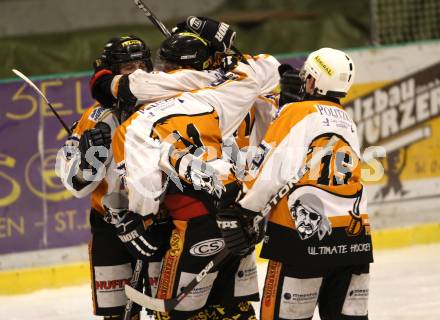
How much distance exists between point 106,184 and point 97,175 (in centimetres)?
6

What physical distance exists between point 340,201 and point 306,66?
0.48 m

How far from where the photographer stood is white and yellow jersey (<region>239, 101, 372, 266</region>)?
349cm

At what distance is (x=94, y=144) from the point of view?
3852mm

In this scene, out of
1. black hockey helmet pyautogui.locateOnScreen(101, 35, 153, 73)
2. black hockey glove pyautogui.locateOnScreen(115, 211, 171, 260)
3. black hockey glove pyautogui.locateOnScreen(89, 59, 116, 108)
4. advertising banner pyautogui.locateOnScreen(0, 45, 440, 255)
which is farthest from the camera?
advertising banner pyautogui.locateOnScreen(0, 45, 440, 255)

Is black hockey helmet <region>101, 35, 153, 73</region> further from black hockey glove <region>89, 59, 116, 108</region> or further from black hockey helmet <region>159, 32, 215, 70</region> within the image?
black hockey helmet <region>159, 32, 215, 70</region>

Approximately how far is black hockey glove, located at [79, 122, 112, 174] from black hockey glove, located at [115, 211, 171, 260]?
223 millimetres

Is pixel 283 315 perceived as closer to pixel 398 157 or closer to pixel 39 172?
pixel 39 172

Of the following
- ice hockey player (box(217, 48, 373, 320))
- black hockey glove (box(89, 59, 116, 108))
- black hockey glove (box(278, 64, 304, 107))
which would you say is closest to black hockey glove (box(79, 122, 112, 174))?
black hockey glove (box(89, 59, 116, 108))

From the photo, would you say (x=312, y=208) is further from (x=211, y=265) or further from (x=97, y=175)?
(x=97, y=175)

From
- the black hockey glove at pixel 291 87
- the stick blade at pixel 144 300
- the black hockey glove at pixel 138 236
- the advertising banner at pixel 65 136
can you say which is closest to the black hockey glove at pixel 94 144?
the black hockey glove at pixel 138 236

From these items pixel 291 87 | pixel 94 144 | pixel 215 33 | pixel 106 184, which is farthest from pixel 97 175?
pixel 291 87

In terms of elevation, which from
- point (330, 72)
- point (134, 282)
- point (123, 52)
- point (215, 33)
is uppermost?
point (330, 72)

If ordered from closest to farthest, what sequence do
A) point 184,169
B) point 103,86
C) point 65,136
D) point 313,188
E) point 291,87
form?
1. point 313,188
2. point 184,169
3. point 103,86
4. point 291,87
5. point 65,136

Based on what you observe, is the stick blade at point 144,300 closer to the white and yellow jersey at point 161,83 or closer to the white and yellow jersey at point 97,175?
the white and yellow jersey at point 97,175
